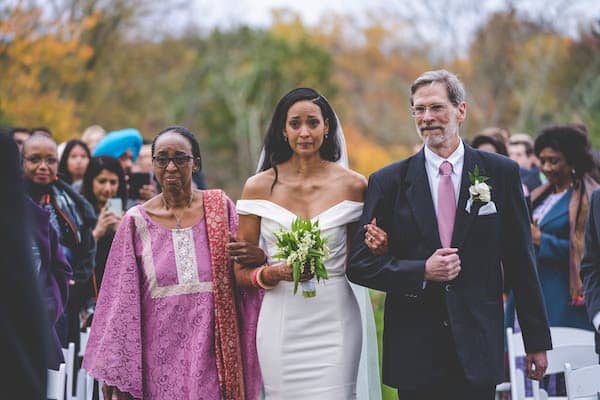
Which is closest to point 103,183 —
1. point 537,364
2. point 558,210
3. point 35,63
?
point 558,210

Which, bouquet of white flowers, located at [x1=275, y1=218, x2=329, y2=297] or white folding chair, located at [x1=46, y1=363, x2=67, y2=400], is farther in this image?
white folding chair, located at [x1=46, y1=363, x2=67, y2=400]

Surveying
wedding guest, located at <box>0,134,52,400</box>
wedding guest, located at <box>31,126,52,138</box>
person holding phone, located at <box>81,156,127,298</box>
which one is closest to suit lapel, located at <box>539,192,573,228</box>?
person holding phone, located at <box>81,156,127,298</box>

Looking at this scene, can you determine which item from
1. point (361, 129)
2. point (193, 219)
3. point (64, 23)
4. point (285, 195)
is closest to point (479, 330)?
point (285, 195)

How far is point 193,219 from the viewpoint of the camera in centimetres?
522

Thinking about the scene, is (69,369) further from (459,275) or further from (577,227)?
(577,227)

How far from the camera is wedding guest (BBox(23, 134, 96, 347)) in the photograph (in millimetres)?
6527

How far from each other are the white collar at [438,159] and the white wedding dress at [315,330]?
0.61 metres

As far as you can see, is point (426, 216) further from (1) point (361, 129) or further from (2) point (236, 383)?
(1) point (361, 129)

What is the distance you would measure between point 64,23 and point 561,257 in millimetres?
15154

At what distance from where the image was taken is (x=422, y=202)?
15.1 ft

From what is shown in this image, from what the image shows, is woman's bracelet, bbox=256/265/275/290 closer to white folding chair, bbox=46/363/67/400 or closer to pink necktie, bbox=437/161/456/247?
pink necktie, bbox=437/161/456/247

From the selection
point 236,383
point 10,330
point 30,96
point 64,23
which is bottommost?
point 236,383

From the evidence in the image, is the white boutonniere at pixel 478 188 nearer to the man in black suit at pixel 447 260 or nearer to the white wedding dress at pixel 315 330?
the man in black suit at pixel 447 260

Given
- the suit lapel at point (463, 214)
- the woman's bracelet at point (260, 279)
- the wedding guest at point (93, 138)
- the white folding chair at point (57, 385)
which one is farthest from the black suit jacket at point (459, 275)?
the wedding guest at point (93, 138)
